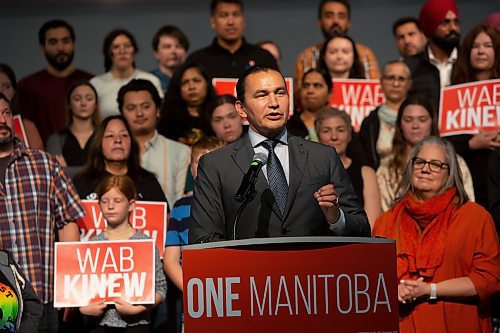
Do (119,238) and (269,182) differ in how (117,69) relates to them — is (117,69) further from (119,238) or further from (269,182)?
(269,182)

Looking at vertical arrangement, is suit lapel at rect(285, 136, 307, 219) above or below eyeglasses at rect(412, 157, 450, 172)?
above

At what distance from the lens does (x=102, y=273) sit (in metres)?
5.92

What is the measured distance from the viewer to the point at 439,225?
574 cm

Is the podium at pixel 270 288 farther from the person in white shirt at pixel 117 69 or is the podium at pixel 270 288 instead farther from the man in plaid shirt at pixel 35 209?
the person in white shirt at pixel 117 69

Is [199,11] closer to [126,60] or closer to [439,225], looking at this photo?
[126,60]

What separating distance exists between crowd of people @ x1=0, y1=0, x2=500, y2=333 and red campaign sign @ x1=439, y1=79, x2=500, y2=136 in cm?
12

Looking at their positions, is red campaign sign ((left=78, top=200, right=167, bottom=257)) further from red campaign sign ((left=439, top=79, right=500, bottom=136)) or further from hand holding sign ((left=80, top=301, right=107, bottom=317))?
red campaign sign ((left=439, top=79, right=500, bottom=136))

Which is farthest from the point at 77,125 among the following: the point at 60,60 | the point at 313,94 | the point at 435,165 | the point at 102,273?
the point at 435,165

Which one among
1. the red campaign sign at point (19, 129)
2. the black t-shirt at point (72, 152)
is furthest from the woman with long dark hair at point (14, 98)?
the red campaign sign at point (19, 129)

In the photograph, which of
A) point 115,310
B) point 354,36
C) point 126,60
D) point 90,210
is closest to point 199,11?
point 354,36

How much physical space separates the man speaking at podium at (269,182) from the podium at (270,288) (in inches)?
14.0

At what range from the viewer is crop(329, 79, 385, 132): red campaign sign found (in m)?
8.24

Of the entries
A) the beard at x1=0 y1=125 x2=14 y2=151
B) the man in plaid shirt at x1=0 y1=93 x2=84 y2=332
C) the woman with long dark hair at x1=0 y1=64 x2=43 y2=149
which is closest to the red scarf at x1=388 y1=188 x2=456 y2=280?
the man in plaid shirt at x1=0 y1=93 x2=84 y2=332

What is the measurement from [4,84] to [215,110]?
1.63 metres
